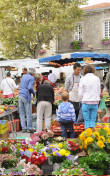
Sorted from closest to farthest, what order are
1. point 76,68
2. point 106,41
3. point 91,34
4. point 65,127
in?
point 65,127 < point 76,68 < point 106,41 < point 91,34

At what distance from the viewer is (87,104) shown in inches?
246

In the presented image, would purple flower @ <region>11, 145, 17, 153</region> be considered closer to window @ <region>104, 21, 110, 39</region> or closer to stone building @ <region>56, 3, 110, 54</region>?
stone building @ <region>56, 3, 110, 54</region>

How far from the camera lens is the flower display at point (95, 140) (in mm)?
4281

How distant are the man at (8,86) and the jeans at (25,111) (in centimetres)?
183

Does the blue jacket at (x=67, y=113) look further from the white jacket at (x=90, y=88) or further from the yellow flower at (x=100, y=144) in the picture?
the yellow flower at (x=100, y=144)

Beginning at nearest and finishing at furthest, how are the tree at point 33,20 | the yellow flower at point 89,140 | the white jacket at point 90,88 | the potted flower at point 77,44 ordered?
the yellow flower at point 89,140 → the white jacket at point 90,88 → the tree at point 33,20 → the potted flower at point 77,44

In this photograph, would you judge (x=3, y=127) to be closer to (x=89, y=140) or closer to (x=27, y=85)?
(x=27, y=85)

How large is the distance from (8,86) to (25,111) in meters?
1.96

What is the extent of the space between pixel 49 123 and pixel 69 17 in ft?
52.3

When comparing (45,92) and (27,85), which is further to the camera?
(27,85)

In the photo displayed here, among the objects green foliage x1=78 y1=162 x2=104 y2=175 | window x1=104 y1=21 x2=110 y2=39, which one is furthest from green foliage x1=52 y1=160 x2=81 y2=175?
window x1=104 y1=21 x2=110 y2=39

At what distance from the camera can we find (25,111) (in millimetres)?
8172

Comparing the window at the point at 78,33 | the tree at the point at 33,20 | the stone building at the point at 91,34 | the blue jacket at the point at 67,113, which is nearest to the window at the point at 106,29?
the stone building at the point at 91,34

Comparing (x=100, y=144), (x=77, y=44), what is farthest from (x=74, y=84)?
(x=77, y=44)
